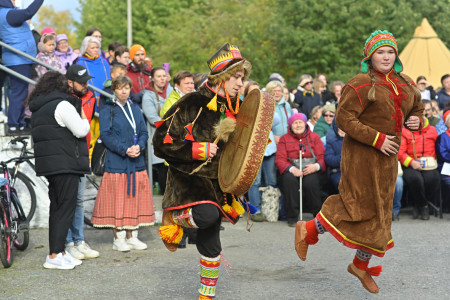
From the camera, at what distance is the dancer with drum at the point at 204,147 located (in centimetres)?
559

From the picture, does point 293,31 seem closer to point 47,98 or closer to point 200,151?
point 47,98

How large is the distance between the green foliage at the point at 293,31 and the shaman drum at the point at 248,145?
80.3 feet

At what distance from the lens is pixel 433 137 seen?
10836 mm

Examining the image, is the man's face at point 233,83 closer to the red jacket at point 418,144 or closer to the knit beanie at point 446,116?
the red jacket at point 418,144

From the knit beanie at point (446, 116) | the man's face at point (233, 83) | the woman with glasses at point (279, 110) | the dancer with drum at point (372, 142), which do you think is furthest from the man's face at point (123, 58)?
the dancer with drum at point (372, 142)

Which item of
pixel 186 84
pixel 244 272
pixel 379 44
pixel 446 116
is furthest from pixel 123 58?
pixel 379 44

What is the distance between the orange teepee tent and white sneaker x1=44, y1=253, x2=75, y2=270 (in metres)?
17.9

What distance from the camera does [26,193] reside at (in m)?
9.52

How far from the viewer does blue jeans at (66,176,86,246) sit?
Answer: 7.90 meters

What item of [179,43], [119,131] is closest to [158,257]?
[119,131]

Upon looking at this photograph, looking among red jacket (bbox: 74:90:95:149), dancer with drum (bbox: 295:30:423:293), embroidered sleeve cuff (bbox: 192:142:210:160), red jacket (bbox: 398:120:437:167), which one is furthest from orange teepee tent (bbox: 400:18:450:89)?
embroidered sleeve cuff (bbox: 192:142:210:160)

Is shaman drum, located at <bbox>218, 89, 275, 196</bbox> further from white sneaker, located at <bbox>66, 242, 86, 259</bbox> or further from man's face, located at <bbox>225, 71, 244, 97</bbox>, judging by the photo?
white sneaker, located at <bbox>66, 242, 86, 259</bbox>

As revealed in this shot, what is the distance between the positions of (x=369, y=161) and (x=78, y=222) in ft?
12.1

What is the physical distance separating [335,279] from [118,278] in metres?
2.12
